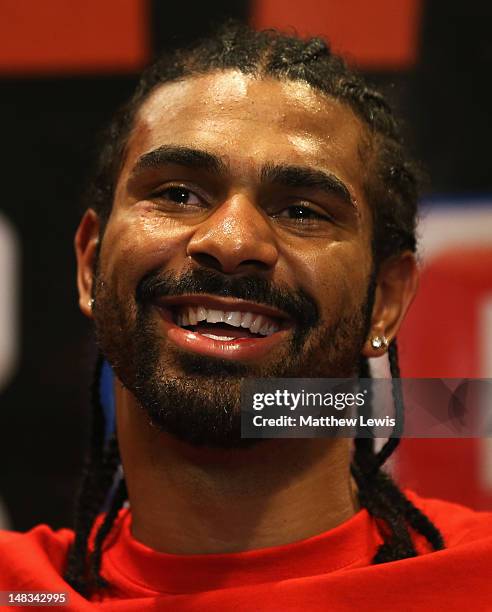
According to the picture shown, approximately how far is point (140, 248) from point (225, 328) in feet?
0.45

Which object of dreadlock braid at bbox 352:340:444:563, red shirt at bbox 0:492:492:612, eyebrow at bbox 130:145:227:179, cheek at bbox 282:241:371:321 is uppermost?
eyebrow at bbox 130:145:227:179

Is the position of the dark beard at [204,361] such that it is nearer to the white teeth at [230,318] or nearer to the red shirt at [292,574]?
the white teeth at [230,318]

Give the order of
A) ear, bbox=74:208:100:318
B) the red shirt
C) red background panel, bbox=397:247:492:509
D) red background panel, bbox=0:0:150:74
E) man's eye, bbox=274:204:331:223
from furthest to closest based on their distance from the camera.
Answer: red background panel, bbox=0:0:150:74 < red background panel, bbox=397:247:492:509 < ear, bbox=74:208:100:318 < man's eye, bbox=274:204:331:223 < the red shirt

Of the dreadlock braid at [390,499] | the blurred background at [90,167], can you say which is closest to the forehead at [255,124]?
the dreadlock braid at [390,499]

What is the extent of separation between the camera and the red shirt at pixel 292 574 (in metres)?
0.89

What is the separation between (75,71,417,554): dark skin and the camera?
37.4 inches

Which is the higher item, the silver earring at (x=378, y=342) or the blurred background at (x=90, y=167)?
the blurred background at (x=90, y=167)

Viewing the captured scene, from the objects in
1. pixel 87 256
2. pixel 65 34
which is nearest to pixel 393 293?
pixel 87 256

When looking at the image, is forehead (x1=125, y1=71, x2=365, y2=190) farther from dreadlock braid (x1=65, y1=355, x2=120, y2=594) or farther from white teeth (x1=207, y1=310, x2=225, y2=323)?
dreadlock braid (x1=65, y1=355, x2=120, y2=594)

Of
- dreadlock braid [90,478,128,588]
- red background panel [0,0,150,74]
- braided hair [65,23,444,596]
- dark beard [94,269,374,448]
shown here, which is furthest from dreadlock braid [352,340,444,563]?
red background panel [0,0,150,74]

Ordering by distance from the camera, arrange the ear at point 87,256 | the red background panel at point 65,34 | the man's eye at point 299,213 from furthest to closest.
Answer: the red background panel at point 65,34
the ear at point 87,256
the man's eye at point 299,213

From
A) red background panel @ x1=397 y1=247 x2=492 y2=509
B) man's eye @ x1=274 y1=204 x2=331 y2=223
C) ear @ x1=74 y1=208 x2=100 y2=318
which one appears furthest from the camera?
red background panel @ x1=397 y1=247 x2=492 y2=509

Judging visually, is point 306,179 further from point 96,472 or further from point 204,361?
point 96,472

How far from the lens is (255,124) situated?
99cm
